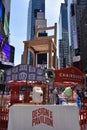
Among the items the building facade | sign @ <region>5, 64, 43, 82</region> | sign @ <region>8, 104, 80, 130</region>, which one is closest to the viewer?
sign @ <region>8, 104, 80, 130</region>

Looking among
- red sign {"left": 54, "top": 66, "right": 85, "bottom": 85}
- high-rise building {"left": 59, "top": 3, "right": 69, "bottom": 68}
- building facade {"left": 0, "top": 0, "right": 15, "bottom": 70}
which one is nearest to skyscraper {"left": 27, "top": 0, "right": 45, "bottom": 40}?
high-rise building {"left": 59, "top": 3, "right": 69, "bottom": 68}

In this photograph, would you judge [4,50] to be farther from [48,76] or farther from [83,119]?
[83,119]

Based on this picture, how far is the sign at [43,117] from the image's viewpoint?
464 cm

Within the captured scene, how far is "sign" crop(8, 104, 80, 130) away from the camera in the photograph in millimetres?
4645

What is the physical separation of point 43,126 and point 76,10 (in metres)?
94.6

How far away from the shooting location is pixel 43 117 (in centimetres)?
470

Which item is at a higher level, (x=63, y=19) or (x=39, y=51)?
(x=63, y=19)

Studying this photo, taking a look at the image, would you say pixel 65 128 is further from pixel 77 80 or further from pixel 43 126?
pixel 77 80

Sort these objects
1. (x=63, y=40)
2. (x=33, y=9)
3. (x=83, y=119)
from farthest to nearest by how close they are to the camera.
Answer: (x=33, y=9) < (x=63, y=40) < (x=83, y=119)

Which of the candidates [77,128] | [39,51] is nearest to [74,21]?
[39,51]

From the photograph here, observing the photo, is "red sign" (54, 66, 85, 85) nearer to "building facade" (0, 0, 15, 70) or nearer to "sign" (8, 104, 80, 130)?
"sign" (8, 104, 80, 130)

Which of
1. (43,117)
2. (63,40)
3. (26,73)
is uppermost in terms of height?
(26,73)

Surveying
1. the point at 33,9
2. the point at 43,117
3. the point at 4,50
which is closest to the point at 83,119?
the point at 43,117

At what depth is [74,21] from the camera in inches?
3499
